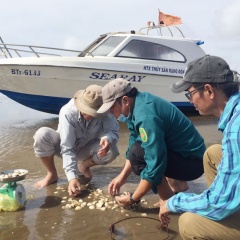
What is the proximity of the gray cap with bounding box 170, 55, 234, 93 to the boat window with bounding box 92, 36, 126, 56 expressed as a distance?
6621 mm

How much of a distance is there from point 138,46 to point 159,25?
2250 millimetres

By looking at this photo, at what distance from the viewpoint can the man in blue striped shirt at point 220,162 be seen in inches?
63.0

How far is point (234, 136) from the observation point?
157 cm

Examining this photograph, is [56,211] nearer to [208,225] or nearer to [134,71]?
[208,225]

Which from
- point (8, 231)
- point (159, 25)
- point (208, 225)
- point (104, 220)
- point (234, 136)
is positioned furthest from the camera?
point (159, 25)

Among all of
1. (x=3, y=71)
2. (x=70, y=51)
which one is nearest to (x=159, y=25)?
(x=70, y=51)

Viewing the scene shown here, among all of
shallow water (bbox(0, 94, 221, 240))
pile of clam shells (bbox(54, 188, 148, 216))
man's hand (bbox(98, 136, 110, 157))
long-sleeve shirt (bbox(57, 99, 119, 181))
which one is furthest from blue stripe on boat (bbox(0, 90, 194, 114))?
pile of clam shells (bbox(54, 188, 148, 216))

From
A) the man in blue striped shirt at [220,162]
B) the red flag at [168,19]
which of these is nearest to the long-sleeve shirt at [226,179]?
the man in blue striped shirt at [220,162]

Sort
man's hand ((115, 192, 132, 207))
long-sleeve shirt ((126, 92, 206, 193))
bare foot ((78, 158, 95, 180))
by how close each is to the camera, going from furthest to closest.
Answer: bare foot ((78, 158, 95, 180)) < man's hand ((115, 192, 132, 207)) < long-sleeve shirt ((126, 92, 206, 193))

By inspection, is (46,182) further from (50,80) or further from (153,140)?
(50,80)

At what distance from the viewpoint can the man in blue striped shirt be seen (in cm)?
160

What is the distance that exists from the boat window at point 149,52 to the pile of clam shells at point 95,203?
542cm

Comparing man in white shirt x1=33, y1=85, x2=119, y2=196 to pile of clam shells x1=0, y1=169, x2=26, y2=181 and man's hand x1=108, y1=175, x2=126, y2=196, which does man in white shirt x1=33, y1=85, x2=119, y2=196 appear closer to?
man's hand x1=108, y1=175, x2=126, y2=196

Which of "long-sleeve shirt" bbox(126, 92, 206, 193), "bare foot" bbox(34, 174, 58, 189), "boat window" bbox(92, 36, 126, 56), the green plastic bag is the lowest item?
"bare foot" bbox(34, 174, 58, 189)
